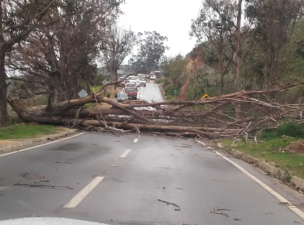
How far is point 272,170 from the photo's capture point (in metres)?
13.2

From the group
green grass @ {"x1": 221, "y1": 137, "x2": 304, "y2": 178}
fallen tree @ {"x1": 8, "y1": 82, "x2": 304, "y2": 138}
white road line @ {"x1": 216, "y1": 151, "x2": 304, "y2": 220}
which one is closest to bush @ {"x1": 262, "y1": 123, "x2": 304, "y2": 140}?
fallen tree @ {"x1": 8, "y1": 82, "x2": 304, "y2": 138}

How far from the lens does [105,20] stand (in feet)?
126

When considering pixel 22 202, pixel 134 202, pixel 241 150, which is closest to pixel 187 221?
pixel 134 202

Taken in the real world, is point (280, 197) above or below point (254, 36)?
below

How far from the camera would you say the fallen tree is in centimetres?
2345

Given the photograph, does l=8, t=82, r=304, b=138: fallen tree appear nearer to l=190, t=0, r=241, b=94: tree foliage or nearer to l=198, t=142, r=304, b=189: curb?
l=198, t=142, r=304, b=189: curb

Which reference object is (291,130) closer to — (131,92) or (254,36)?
(254,36)

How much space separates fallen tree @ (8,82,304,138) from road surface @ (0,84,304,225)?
8410mm

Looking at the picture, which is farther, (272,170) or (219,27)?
(219,27)

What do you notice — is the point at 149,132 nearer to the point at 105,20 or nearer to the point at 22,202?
the point at 105,20

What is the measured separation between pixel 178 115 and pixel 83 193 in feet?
55.2

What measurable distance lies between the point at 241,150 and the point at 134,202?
34.9ft

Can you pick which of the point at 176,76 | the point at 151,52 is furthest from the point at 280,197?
A: the point at 151,52

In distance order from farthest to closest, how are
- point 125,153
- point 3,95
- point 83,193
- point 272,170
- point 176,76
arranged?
point 176,76, point 3,95, point 125,153, point 272,170, point 83,193
